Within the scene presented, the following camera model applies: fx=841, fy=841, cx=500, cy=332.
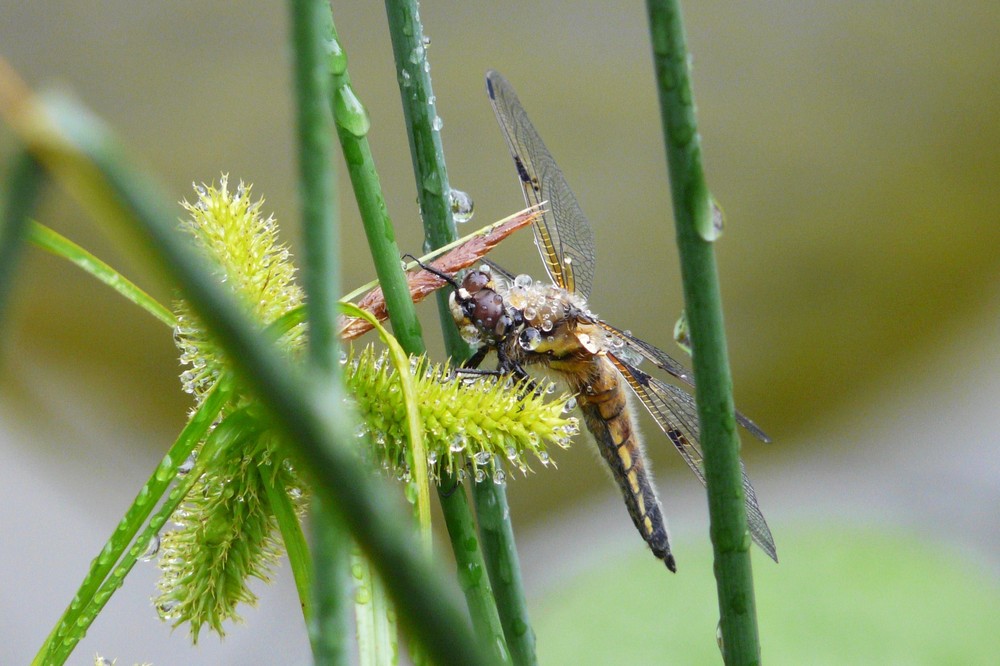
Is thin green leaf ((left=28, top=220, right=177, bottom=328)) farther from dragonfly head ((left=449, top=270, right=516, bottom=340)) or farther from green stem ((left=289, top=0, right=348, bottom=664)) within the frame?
dragonfly head ((left=449, top=270, right=516, bottom=340))

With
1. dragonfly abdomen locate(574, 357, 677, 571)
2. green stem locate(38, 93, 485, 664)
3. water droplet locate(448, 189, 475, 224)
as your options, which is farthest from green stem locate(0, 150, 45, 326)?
dragonfly abdomen locate(574, 357, 677, 571)

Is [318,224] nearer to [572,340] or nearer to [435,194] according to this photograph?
[435,194]

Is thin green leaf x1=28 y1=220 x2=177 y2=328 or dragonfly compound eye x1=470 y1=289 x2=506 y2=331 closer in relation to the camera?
thin green leaf x1=28 y1=220 x2=177 y2=328

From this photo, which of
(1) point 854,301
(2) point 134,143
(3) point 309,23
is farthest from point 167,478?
(1) point 854,301

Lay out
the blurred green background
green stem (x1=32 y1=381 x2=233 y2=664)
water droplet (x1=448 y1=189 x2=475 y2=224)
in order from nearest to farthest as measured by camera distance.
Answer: green stem (x1=32 y1=381 x2=233 y2=664) < water droplet (x1=448 y1=189 x2=475 y2=224) < the blurred green background

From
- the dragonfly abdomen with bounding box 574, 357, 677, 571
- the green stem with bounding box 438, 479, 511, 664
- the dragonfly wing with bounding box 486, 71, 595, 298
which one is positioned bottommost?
the green stem with bounding box 438, 479, 511, 664

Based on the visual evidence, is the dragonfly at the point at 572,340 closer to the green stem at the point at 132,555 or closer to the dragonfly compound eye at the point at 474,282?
the dragonfly compound eye at the point at 474,282


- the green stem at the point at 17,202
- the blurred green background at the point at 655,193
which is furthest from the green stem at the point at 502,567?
the blurred green background at the point at 655,193

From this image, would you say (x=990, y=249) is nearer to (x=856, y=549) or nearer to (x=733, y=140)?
(x=733, y=140)
